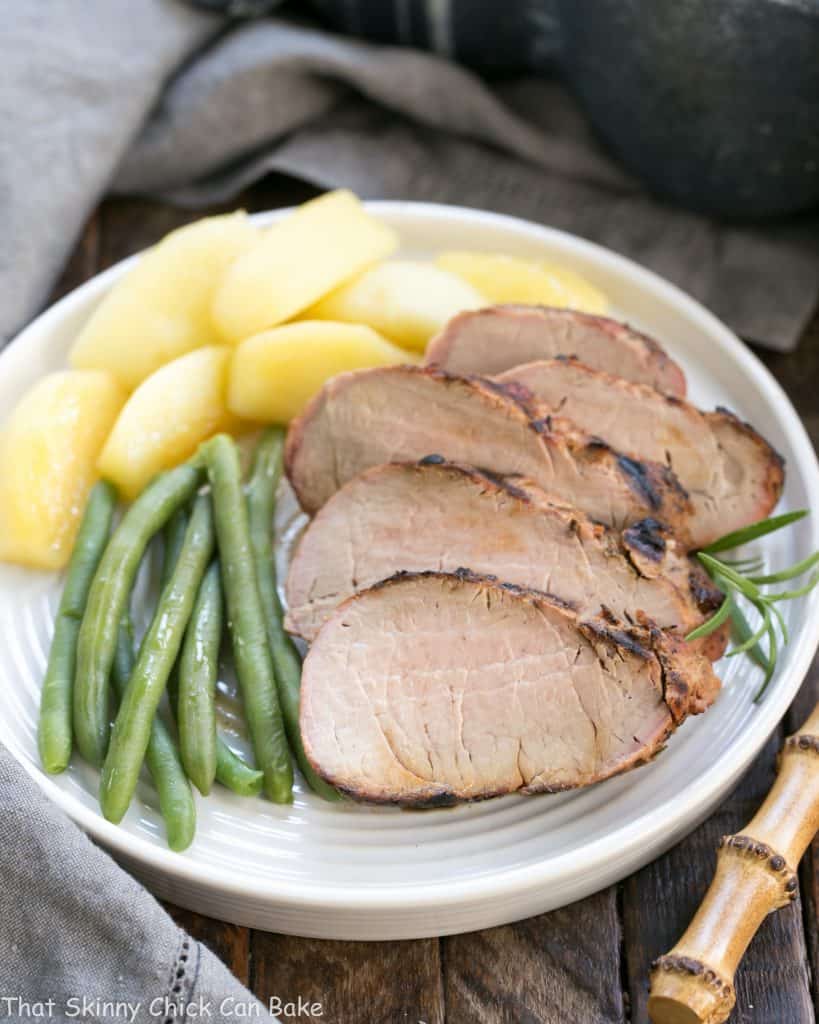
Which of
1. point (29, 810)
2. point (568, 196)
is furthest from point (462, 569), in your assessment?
point (568, 196)

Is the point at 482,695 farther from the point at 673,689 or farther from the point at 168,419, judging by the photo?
the point at 168,419

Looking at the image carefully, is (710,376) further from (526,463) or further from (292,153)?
(292,153)

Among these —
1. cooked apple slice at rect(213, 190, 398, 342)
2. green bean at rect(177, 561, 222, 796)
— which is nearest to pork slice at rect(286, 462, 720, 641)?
green bean at rect(177, 561, 222, 796)

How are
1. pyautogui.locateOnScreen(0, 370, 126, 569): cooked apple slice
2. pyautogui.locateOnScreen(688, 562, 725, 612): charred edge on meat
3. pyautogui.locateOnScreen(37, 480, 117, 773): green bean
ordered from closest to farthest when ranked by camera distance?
pyautogui.locateOnScreen(37, 480, 117, 773): green bean → pyautogui.locateOnScreen(688, 562, 725, 612): charred edge on meat → pyautogui.locateOnScreen(0, 370, 126, 569): cooked apple slice

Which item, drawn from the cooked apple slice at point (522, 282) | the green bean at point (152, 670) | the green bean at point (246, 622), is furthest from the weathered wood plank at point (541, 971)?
the cooked apple slice at point (522, 282)

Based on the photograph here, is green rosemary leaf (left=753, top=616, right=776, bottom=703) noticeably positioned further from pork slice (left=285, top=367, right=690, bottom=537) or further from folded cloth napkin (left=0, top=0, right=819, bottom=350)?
folded cloth napkin (left=0, top=0, right=819, bottom=350)

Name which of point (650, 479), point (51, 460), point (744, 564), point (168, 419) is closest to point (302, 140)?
point (168, 419)

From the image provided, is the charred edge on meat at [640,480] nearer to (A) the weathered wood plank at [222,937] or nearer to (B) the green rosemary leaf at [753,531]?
(B) the green rosemary leaf at [753,531]
